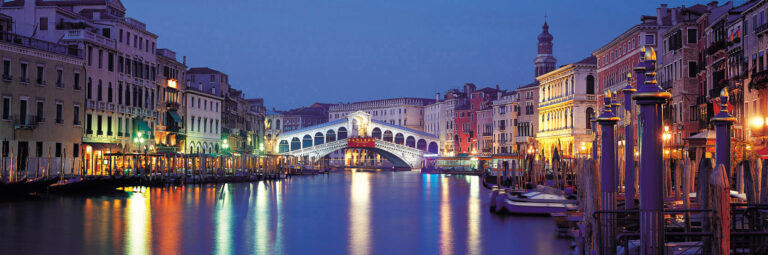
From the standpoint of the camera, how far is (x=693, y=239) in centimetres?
993

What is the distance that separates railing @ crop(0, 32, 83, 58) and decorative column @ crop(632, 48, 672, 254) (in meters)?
26.7

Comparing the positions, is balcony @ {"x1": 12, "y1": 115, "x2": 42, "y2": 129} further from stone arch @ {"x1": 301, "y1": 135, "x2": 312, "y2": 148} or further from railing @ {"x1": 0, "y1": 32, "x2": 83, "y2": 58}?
stone arch @ {"x1": 301, "y1": 135, "x2": 312, "y2": 148}

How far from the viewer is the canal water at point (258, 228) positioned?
14.3 meters

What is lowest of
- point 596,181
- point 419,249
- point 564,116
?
point 419,249

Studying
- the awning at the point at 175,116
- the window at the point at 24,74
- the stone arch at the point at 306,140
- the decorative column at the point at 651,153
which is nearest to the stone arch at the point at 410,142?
the stone arch at the point at 306,140

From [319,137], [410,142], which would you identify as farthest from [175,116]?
[410,142]

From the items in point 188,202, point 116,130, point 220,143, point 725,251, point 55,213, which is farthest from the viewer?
point 220,143

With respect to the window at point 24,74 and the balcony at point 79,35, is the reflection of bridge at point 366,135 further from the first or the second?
the window at point 24,74

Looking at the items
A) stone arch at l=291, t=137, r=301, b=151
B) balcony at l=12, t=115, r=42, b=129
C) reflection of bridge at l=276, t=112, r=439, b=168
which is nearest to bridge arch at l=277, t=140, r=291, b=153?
reflection of bridge at l=276, t=112, r=439, b=168

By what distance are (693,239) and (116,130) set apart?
31.6m

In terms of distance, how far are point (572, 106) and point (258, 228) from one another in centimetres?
3432

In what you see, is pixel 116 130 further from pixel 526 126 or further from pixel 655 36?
pixel 526 126

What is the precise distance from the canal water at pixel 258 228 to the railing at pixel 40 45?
7.03 meters

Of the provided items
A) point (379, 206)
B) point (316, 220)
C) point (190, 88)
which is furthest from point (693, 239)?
point (190, 88)
